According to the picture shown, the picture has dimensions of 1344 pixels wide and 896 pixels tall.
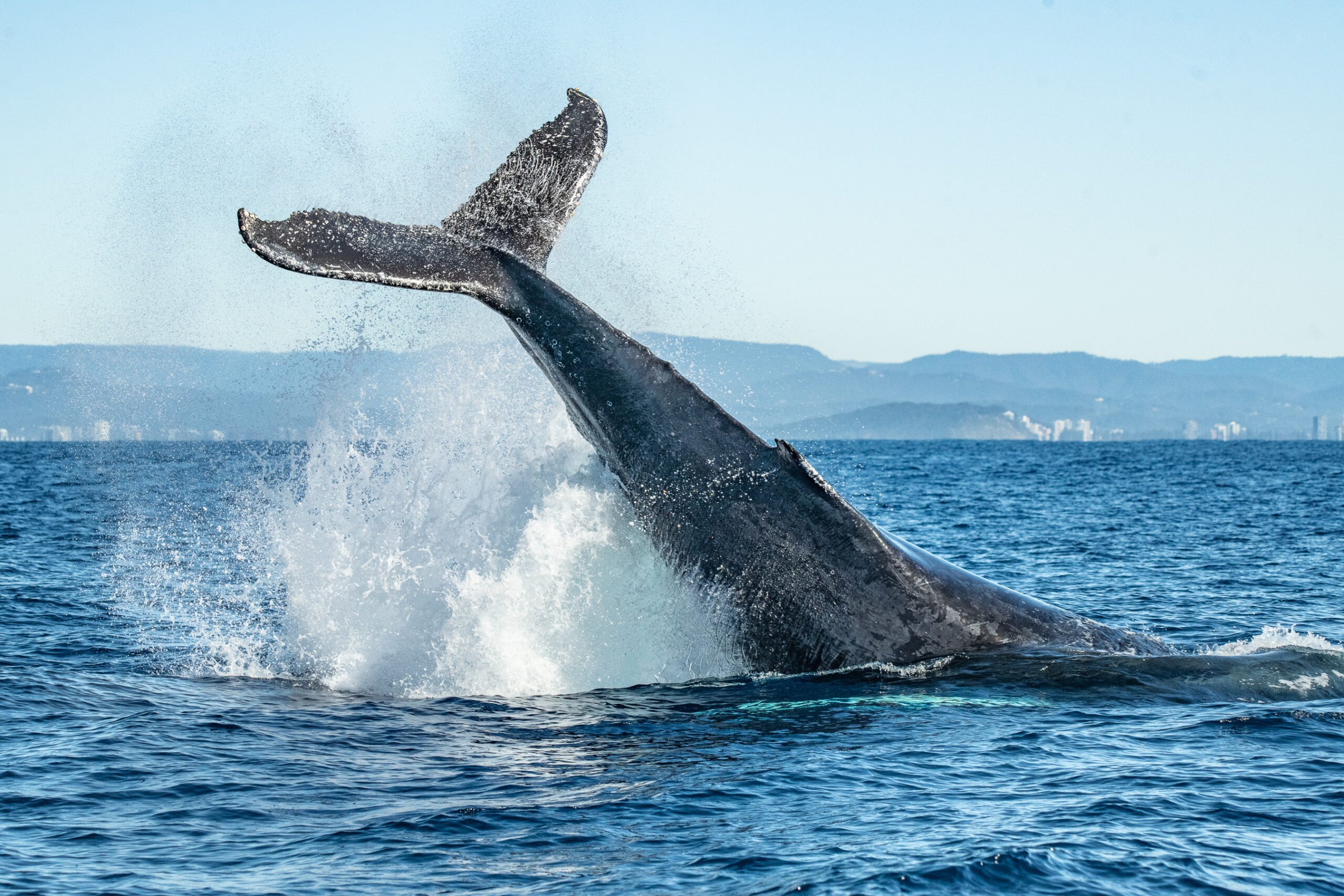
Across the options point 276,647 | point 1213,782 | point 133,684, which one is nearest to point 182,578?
point 276,647

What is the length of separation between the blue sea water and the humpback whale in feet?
1.39

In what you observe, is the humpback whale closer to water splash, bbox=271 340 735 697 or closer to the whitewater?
the whitewater

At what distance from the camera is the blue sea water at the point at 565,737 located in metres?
6.36

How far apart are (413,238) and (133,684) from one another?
5065 millimetres

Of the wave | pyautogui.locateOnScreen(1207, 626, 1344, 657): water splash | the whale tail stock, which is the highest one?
the whale tail stock

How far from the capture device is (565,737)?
28.7 ft

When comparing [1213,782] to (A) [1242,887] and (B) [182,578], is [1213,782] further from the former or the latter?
(B) [182,578]

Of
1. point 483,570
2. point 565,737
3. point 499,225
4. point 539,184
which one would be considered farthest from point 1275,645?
point 499,225

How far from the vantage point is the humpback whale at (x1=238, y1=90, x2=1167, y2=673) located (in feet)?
31.2

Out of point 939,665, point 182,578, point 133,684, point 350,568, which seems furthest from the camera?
point 182,578

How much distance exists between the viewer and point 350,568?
11.8m

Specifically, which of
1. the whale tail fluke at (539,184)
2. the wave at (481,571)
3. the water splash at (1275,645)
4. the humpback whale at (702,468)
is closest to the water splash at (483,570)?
the wave at (481,571)

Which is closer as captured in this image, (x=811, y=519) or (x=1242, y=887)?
(x=1242, y=887)

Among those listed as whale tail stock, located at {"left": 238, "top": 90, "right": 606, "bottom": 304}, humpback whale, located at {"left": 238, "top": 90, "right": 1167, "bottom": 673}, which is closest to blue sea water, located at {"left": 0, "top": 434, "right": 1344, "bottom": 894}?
humpback whale, located at {"left": 238, "top": 90, "right": 1167, "bottom": 673}
